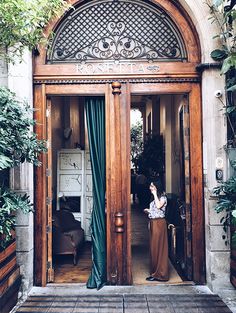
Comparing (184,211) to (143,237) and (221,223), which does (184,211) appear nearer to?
(221,223)

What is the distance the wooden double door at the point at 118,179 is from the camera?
5152 millimetres

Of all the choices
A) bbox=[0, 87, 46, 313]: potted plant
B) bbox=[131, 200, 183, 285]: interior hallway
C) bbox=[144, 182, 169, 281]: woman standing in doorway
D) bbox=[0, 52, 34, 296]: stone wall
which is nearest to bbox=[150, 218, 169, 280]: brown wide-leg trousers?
bbox=[144, 182, 169, 281]: woman standing in doorway

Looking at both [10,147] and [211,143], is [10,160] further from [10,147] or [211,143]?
[211,143]

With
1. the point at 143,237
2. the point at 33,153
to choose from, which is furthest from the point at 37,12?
the point at 143,237

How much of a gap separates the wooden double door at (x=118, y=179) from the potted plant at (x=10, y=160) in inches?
28.2

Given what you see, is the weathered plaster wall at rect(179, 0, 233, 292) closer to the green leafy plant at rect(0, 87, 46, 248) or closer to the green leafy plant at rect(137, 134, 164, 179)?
the green leafy plant at rect(0, 87, 46, 248)

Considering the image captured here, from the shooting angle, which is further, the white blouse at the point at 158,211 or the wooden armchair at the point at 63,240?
the wooden armchair at the point at 63,240

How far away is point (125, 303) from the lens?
455cm

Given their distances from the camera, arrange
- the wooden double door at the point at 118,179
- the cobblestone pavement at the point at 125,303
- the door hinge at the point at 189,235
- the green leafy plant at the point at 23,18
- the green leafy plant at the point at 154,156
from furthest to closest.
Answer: the green leafy plant at the point at 154,156, the door hinge at the point at 189,235, the wooden double door at the point at 118,179, the cobblestone pavement at the point at 125,303, the green leafy plant at the point at 23,18

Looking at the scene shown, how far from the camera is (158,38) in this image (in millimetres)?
5406

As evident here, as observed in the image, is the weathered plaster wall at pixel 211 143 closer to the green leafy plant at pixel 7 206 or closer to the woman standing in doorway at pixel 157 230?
the woman standing in doorway at pixel 157 230

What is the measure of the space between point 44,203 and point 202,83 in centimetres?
280

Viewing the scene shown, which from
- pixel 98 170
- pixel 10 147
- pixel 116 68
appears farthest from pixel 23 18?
pixel 98 170

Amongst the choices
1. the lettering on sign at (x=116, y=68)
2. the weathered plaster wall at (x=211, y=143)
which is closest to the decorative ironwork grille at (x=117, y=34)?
the lettering on sign at (x=116, y=68)
